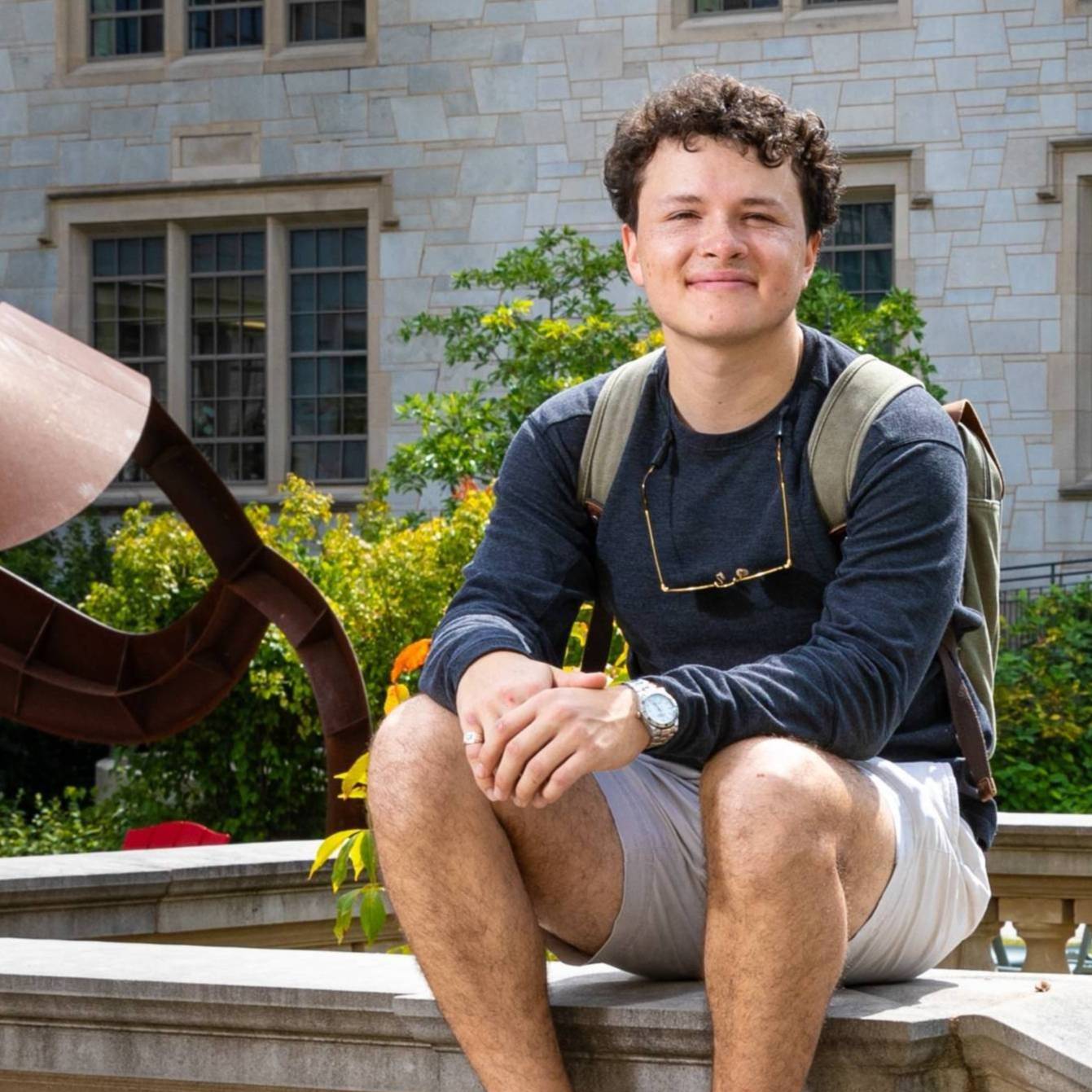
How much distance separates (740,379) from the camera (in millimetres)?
2863

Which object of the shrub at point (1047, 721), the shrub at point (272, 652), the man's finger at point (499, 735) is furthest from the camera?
the shrub at point (1047, 721)

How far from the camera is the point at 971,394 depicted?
1511cm

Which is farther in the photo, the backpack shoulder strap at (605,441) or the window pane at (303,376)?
the window pane at (303,376)

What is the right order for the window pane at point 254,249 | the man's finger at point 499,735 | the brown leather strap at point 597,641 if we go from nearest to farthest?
the man's finger at point 499,735
the brown leather strap at point 597,641
the window pane at point 254,249

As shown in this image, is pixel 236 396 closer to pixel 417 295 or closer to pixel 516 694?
pixel 417 295

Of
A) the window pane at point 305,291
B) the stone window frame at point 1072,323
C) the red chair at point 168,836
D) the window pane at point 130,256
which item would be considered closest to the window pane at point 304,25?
the window pane at point 305,291

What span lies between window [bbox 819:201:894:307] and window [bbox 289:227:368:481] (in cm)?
392

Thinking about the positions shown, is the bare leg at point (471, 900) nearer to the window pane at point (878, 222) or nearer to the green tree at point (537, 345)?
the green tree at point (537, 345)

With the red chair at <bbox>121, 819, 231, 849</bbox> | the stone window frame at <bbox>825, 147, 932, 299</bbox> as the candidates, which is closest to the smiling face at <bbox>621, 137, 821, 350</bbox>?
the red chair at <bbox>121, 819, 231, 849</bbox>

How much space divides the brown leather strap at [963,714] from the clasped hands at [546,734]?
505mm

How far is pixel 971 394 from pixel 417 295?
4.46 meters

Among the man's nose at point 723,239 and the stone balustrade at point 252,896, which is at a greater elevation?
the man's nose at point 723,239

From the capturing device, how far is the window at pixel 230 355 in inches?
683

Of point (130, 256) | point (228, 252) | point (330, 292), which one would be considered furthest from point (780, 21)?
point (130, 256)
